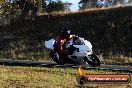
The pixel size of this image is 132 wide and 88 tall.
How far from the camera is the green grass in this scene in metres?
16.2

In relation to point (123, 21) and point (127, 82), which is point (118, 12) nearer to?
point (123, 21)

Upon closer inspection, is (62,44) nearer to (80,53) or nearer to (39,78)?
(80,53)

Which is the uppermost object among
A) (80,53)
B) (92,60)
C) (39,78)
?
(80,53)

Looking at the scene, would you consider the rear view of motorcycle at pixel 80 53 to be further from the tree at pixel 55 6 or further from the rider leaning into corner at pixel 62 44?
the tree at pixel 55 6

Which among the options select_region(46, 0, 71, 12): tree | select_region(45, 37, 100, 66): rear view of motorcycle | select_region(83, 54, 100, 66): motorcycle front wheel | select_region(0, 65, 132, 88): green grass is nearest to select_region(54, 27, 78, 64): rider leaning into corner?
select_region(45, 37, 100, 66): rear view of motorcycle

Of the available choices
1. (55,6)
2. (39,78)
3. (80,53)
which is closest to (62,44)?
(80,53)

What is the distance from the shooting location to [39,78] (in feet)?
59.0

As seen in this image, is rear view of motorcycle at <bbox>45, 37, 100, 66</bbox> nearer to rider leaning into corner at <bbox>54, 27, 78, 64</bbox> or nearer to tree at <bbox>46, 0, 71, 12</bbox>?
rider leaning into corner at <bbox>54, 27, 78, 64</bbox>

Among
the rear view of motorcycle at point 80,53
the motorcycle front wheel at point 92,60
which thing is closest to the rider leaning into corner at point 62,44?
the rear view of motorcycle at point 80,53

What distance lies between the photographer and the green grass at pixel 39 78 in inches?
636

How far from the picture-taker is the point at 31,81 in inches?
673

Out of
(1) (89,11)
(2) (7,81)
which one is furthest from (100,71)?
(1) (89,11)

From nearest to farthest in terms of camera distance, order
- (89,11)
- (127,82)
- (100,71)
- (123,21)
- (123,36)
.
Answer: (127,82), (100,71), (123,36), (123,21), (89,11)

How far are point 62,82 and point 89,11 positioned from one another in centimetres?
3580
